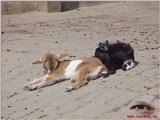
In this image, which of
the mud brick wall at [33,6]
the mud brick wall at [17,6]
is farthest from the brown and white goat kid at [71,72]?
the mud brick wall at [33,6]

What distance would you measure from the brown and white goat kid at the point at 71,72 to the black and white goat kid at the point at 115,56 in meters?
0.13

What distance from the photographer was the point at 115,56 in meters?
8.48

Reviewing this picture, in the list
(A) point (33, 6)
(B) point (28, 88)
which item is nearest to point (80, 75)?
(B) point (28, 88)

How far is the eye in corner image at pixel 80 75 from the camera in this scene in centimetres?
686

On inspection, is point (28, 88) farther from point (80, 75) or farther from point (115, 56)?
point (115, 56)

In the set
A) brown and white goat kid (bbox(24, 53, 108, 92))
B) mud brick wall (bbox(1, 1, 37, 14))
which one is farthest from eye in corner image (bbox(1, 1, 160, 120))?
mud brick wall (bbox(1, 1, 37, 14))

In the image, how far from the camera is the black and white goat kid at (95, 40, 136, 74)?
8.41 meters

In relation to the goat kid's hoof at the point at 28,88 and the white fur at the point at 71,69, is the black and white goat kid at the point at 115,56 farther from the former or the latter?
the goat kid's hoof at the point at 28,88

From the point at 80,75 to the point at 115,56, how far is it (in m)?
0.79

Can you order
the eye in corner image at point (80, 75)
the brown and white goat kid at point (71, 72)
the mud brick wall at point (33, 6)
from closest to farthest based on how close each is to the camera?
the eye in corner image at point (80, 75) → the brown and white goat kid at point (71, 72) → the mud brick wall at point (33, 6)

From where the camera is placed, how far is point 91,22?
55.5 ft

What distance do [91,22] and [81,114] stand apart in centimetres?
1043

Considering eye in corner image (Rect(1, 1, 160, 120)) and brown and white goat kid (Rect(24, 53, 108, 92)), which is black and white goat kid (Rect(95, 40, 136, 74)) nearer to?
eye in corner image (Rect(1, 1, 160, 120))

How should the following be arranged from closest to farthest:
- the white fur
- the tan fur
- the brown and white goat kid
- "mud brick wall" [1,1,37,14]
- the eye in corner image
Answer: the eye in corner image, the brown and white goat kid, the white fur, the tan fur, "mud brick wall" [1,1,37,14]
